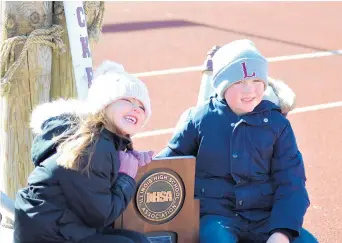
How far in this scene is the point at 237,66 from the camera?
3.19m

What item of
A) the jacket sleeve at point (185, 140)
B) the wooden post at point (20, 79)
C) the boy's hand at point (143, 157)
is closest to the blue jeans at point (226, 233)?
the jacket sleeve at point (185, 140)

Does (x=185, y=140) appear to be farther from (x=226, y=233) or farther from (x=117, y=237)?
(x=117, y=237)

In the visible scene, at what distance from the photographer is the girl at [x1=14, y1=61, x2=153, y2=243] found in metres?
2.72

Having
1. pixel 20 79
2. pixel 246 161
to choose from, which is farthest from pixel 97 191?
pixel 20 79

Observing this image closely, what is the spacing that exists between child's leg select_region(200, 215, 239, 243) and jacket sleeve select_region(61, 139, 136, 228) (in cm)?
48

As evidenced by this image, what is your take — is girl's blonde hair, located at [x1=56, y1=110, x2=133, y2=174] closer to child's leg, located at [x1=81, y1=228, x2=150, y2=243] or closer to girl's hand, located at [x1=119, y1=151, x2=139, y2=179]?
girl's hand, located at [x1=119, y1=151, x2=139, y2=179]

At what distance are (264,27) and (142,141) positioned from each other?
5.40m

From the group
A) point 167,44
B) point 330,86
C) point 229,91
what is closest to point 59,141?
point 229,91

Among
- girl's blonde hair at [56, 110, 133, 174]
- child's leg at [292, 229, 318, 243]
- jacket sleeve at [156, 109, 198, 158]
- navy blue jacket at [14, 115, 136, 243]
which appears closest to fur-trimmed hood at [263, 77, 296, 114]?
jacket sleeve at [156, 109, 198, 158]

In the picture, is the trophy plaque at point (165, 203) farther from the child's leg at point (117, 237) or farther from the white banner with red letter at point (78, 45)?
the white banner with red letter at point (78, 45)

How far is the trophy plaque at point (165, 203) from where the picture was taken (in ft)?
9.91

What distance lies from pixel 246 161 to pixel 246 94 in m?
0.28

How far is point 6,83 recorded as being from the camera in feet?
12.1

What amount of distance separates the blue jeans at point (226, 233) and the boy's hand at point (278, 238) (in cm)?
9
